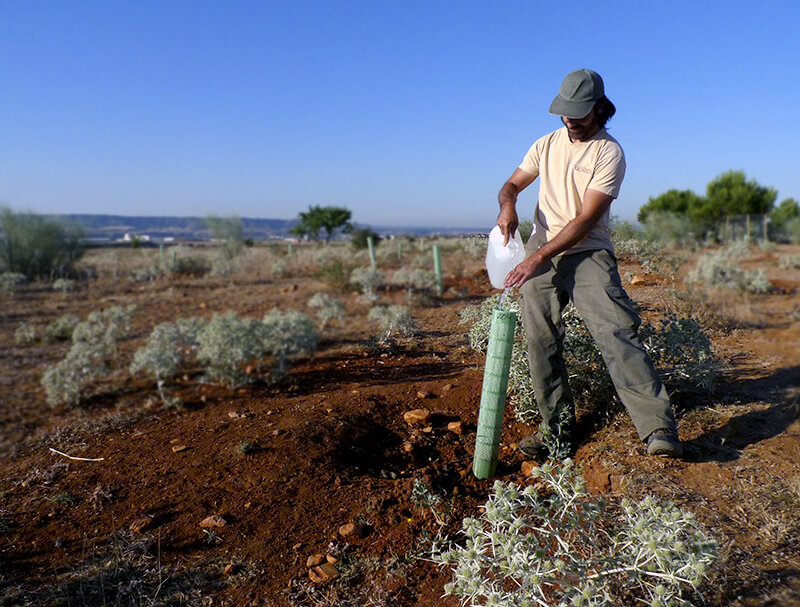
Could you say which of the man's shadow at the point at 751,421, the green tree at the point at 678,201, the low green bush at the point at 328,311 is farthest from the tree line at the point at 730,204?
the man's shadow at the point at 751,421

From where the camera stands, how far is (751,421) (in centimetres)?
272

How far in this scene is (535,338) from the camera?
247 cm

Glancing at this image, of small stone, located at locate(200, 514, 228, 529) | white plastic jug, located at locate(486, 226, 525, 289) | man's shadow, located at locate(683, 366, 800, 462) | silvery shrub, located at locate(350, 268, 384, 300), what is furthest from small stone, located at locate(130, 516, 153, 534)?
silvery shrub, located at locate(350, 268, 384, 300)

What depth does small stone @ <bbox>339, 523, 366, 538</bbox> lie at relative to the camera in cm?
209

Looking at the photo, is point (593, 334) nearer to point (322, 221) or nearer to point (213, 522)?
point (213, 522)

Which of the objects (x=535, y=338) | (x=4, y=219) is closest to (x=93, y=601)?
(x=535, y=338)

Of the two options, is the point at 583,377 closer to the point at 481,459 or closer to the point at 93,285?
the point at 481,459

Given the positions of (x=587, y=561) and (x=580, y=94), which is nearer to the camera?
(x=587, y=561)

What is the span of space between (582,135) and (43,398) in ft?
18.3

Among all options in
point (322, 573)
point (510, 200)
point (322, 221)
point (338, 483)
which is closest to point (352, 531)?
point (322, 573)

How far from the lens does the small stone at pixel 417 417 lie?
2969 millimetres

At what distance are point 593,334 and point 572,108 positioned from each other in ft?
3.00

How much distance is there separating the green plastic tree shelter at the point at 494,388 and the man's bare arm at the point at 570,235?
158 millimetres

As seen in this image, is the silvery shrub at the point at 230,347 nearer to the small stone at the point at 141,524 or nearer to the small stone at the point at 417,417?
the small stone at the point at 417,417
